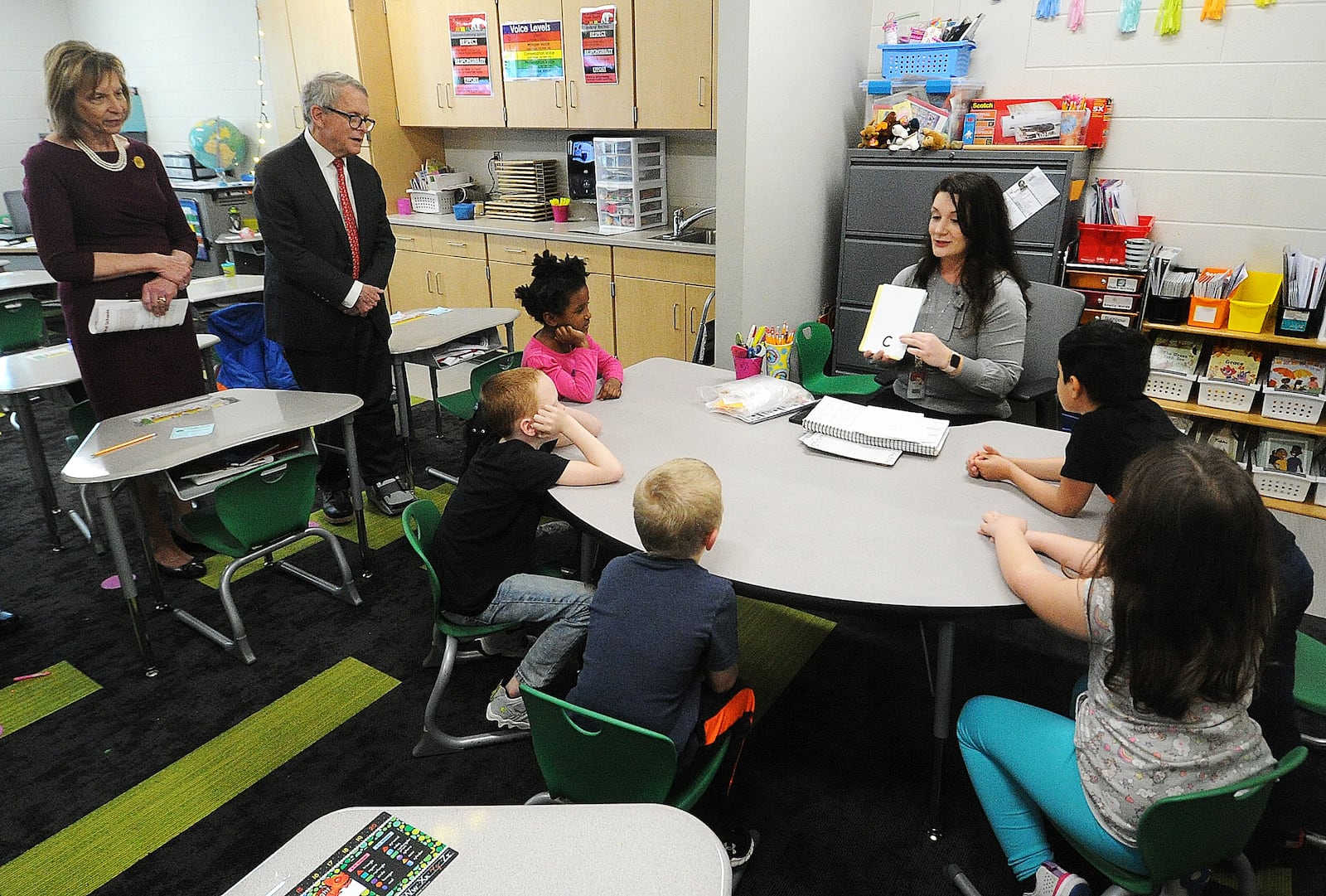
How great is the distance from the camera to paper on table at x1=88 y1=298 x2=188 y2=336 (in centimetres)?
259

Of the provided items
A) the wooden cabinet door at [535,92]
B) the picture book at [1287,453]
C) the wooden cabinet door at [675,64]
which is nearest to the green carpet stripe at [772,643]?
the picture book at [1287,453]

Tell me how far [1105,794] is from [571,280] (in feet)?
6.23

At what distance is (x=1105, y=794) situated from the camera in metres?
1.31

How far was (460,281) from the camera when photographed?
5.43m

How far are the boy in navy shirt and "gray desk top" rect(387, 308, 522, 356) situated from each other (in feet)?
6.86

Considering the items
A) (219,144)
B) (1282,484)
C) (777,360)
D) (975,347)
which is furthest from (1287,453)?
(219,144)

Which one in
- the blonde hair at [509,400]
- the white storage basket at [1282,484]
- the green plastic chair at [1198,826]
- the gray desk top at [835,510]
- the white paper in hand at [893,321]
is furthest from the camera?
the white storage basket at [1282,484]

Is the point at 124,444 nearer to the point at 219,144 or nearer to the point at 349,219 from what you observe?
the point at 349,219

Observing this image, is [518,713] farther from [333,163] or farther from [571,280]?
[333,163]

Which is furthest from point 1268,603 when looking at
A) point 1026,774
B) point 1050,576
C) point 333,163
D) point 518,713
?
point 333,163

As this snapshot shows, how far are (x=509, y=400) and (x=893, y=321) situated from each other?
1.22 meters

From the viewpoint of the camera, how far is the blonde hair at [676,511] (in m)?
1.47

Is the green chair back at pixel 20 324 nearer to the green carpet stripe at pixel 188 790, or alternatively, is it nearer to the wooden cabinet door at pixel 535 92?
the wooden cabinet door at pixel 535 92

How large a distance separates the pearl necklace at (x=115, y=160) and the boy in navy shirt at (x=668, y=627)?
2.19m
